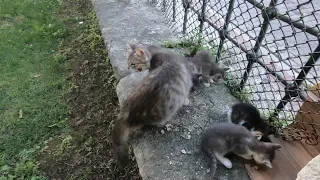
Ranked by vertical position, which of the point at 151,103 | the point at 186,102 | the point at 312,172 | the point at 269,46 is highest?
the point at 312,172

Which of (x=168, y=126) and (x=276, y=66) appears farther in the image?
(x=276, y=66)

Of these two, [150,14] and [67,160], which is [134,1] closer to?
[150,14]

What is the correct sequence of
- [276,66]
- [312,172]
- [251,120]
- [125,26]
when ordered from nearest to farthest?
1. [312,172]
2. [251,120]
3. [276,66]
4. [125,26]

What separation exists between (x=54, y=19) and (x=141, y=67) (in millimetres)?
2854

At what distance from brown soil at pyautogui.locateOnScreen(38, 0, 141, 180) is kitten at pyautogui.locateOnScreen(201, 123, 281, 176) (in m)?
0.88

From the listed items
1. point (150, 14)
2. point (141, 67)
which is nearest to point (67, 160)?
point (141, 67)

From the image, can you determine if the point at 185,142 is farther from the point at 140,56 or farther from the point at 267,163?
the point at 140,56

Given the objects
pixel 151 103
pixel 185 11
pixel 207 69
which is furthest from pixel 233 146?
pixel 185 11

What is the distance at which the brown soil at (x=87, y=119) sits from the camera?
2.82m

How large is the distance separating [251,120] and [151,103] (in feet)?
2.61

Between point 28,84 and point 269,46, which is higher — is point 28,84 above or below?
below

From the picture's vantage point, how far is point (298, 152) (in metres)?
2.07

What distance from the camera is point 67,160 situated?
2922 millimetres

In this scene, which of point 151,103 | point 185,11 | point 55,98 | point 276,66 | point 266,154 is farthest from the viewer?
point 55,98
